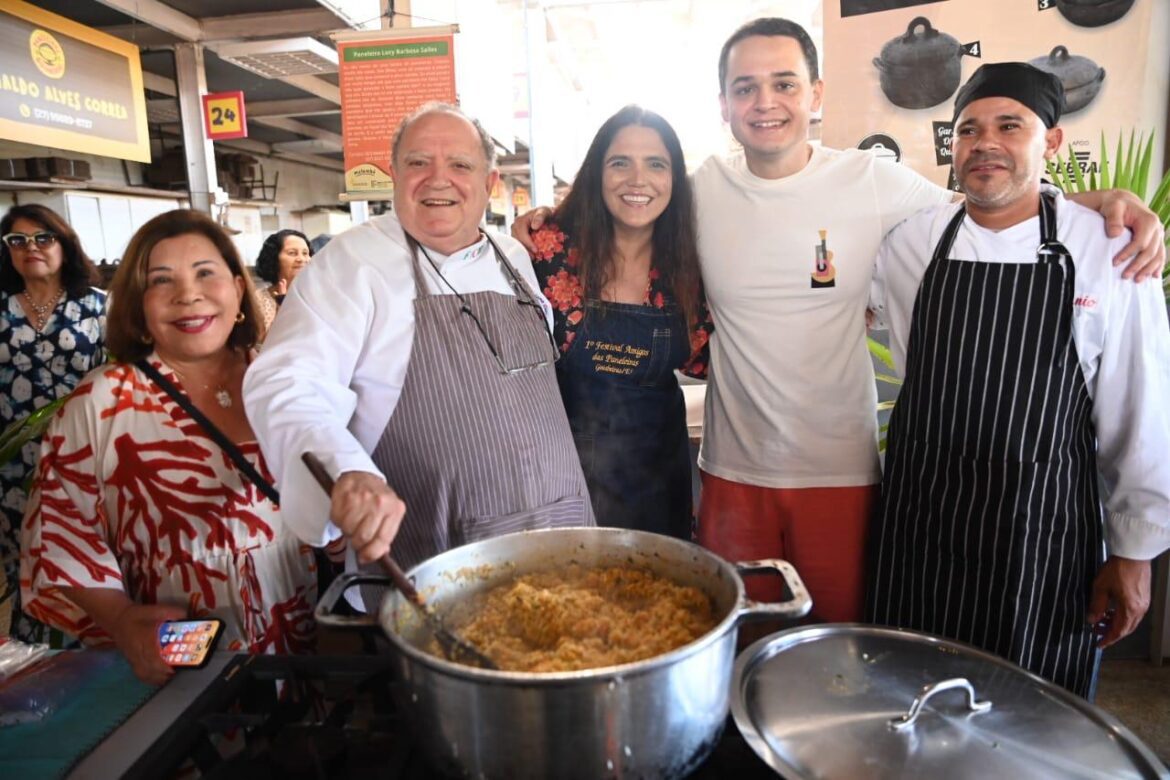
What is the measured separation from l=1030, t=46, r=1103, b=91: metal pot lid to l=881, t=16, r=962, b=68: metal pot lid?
36 centimetres

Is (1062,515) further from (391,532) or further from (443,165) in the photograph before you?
(443,165)

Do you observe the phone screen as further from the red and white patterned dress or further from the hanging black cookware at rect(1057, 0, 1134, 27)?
the hanging black cookware at rect(1057, 0, 1134, 27)

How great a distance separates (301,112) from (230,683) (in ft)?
30.5

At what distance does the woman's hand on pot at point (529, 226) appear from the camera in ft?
7.64

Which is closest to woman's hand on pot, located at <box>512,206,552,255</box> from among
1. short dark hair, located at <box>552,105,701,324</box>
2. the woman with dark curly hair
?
short dark hair, located at <box>552,105,701,324</box>

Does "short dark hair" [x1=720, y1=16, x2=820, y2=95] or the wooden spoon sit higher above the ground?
"short dark hair" [x1=720, y1=16, x2=820, y2=95]

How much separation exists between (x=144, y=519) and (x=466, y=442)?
2.47ft

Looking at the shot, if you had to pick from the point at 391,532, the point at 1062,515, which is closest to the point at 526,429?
the point at 391,532

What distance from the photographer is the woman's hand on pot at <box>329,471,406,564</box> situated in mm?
1062

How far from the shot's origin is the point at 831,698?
104 centimetres

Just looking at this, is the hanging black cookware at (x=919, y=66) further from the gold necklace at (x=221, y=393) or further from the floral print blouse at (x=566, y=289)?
the gold necklace at (x=221, y=393)

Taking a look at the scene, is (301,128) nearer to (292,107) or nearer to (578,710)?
(292,107)

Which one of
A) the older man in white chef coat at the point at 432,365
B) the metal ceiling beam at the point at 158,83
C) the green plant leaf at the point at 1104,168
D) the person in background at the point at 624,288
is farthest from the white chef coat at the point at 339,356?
the metal ceiling beam at the point at 158,83

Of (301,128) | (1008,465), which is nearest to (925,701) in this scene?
(1008,465)
